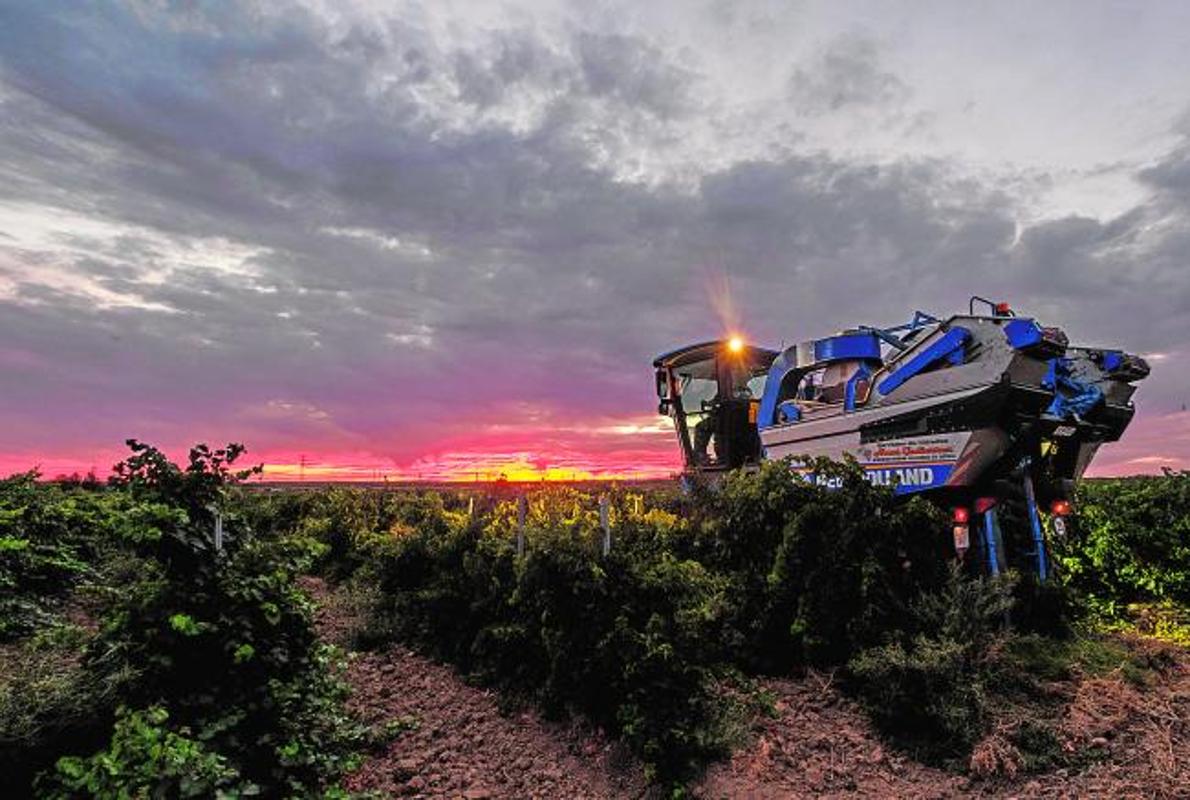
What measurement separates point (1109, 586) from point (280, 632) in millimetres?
9311

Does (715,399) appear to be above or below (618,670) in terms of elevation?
above

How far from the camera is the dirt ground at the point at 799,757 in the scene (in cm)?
463

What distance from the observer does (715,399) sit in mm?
11734

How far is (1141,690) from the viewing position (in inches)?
227

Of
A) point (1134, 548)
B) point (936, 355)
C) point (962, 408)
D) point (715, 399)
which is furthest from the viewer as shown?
point (715, 399)

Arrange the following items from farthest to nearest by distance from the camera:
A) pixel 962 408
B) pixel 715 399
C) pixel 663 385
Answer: pixel 663 385 → pixel 715 399 → pixel 962 408

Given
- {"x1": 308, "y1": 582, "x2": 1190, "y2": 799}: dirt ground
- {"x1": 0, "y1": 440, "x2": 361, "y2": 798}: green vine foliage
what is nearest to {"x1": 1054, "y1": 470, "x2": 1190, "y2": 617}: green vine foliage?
{"x1": 308, "y1": 582, "x2": 1190, "y2": 799}: dirt ground

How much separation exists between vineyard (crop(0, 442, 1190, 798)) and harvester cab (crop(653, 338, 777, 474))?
4.05 m

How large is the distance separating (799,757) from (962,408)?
3.69m

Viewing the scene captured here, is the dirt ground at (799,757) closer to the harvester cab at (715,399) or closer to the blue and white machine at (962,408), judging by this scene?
the blue and white machine at (962,408)

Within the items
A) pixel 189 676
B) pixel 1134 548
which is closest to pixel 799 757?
pixel 189 676

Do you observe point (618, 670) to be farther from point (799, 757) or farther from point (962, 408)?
point (962, 408)

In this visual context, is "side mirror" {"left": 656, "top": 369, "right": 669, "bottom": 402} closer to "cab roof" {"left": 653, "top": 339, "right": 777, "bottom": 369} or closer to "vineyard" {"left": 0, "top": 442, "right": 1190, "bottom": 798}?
"cab roof" {"left": 653, "top": 339, "right": 777, "bottom": 369}

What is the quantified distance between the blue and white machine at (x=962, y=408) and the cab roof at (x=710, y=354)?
6.68 ft
